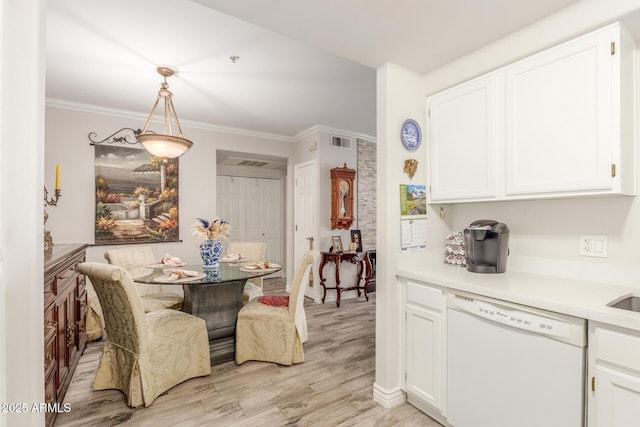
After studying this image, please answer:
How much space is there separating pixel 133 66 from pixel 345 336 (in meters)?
3.39

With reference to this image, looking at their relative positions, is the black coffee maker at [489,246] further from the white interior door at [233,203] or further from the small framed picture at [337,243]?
the white interior door at [233,203]

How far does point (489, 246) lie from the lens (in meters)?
1.96

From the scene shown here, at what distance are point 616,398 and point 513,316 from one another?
0.43m

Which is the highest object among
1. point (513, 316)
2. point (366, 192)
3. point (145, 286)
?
point (366, 192)

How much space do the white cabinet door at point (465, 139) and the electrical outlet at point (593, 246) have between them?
549 mm

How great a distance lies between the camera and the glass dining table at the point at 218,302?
268 cm

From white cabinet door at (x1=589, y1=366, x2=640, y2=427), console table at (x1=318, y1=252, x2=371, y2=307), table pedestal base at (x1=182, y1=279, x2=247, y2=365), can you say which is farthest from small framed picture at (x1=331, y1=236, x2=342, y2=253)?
white cabinet door at (x1=589, y1=366, x2=640, y2=427)

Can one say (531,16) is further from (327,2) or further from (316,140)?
(316,140)

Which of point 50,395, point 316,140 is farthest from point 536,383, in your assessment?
point 316,140

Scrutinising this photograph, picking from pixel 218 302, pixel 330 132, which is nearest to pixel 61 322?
pixel 218 302

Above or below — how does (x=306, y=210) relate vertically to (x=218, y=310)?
above

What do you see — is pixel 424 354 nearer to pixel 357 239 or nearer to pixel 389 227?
pixel 389 227

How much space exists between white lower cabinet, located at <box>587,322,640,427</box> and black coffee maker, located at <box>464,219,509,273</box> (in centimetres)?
71

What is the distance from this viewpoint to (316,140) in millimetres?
4770
